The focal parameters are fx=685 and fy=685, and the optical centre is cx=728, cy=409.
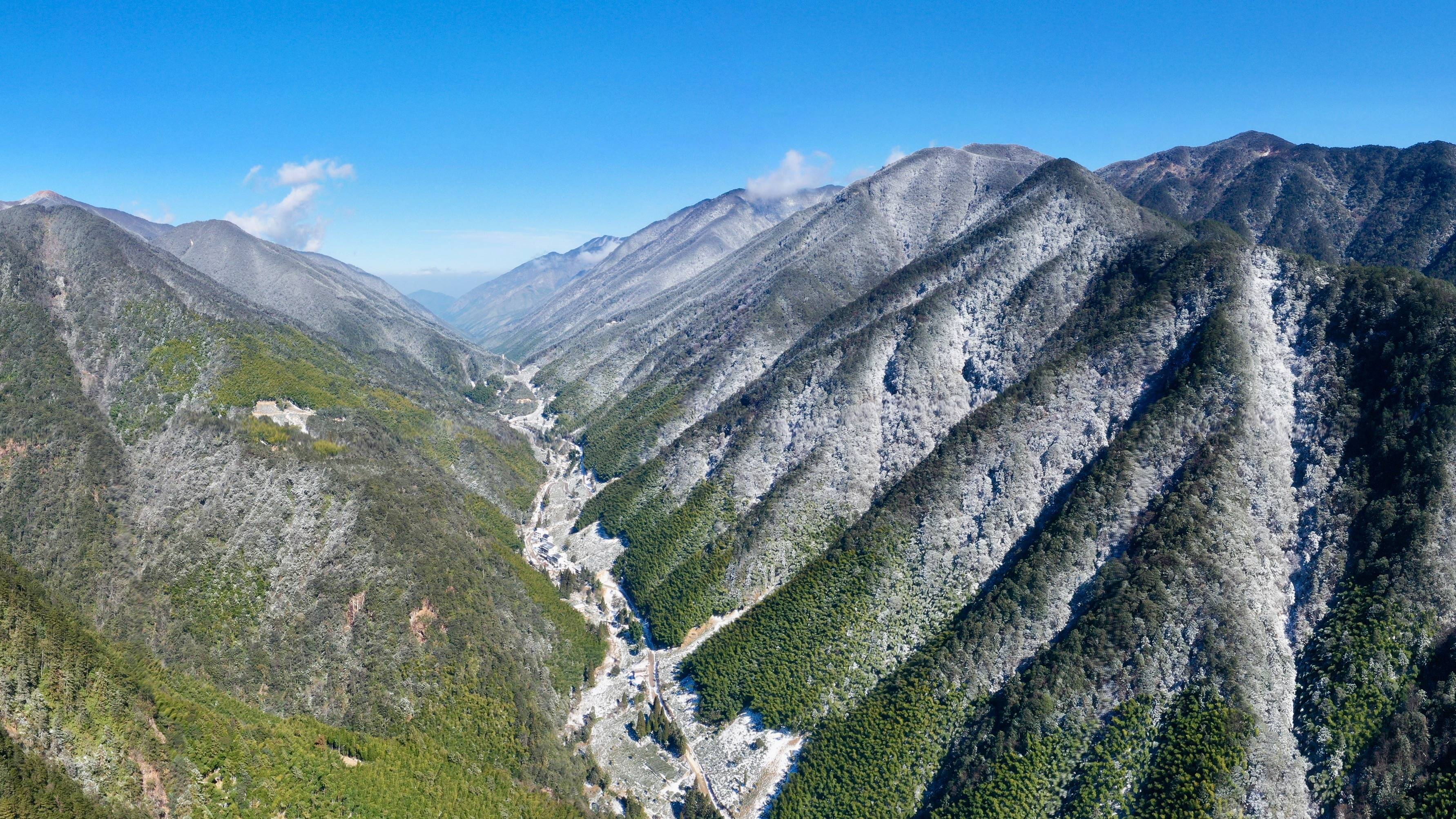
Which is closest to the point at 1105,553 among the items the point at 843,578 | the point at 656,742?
the point at 843,578

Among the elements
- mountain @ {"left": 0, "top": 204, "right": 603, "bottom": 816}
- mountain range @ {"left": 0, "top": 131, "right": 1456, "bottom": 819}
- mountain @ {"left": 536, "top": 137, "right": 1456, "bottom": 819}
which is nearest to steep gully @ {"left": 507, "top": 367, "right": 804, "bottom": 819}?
mountain range @ {"left": 0, "top": 131, "right": 1456, "bottom": 819}

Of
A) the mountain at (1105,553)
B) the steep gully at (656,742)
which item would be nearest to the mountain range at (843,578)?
the mountain at (1105,553)

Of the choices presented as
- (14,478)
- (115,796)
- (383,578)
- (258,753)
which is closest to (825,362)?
(383,578)

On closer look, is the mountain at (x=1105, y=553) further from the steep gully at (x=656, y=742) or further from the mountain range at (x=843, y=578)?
the steep gully at (x=656, y=742)

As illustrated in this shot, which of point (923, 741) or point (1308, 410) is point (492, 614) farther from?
point (1308, 410)

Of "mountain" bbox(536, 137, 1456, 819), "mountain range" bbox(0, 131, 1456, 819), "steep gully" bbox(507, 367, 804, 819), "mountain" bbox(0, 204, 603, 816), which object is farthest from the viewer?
"steep gully" bbox(507, 367, 804, 819)

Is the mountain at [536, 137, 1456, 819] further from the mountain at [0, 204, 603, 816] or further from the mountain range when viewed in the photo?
the mountain at [0, 204, 603, 816]

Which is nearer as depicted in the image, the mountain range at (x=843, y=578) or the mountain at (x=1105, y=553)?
the mountain range at (x=843, y=578)

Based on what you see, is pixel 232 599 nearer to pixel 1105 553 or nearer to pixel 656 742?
pixel 656 742
